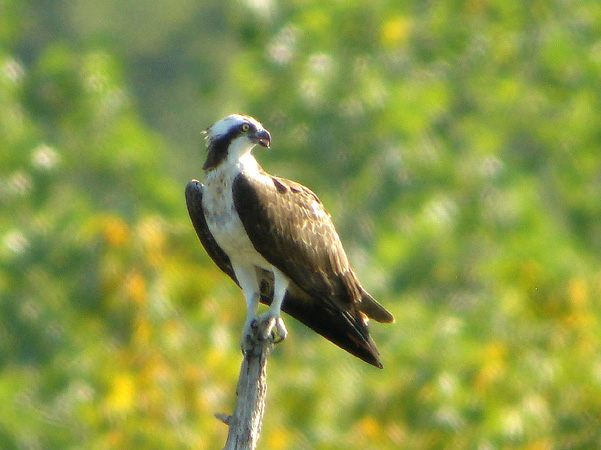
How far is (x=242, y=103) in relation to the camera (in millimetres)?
17984

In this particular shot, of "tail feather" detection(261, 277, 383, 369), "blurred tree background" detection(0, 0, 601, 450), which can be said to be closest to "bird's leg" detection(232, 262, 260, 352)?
"tail feather" detection(261, 277, 383, 369)

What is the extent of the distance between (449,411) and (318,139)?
6.08 m

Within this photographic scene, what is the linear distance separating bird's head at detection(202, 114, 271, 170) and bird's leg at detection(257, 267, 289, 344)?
659 millimetres

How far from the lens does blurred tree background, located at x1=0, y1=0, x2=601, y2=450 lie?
1129 cm

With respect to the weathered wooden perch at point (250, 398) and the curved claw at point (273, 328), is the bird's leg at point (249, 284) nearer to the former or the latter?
the curved claw at point (273, 328)

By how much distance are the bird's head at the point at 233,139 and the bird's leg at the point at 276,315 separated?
659mm

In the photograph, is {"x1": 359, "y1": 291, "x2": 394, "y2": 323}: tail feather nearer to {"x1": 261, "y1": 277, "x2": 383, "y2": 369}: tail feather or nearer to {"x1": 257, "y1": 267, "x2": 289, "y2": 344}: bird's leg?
{"x1": 261, "y1": 277, "x2": 383, "y2": 369}: tail feather

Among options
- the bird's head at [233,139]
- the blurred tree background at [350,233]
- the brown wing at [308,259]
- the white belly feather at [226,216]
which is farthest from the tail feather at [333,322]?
the blurred tree background at [350,233]

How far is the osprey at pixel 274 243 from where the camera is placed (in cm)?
639

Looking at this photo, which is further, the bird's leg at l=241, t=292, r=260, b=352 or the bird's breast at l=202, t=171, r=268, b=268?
the bird's breast at l=202, t=171, r=268, b=268

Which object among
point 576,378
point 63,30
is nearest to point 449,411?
point 576,378

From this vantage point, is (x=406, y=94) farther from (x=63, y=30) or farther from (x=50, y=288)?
(x=63, y=30)

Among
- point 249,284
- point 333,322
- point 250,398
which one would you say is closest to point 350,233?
point 249,284

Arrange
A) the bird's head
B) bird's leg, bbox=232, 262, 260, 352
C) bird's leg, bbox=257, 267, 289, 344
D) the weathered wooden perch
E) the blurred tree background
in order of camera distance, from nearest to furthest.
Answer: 1. the weathered wooden perch
2. bird's leg, bbox=257, 267, 289, 344
3. the bird's head
4. bird's leg, bbox=232, 262, 260, 352
5. the blurred tree background
